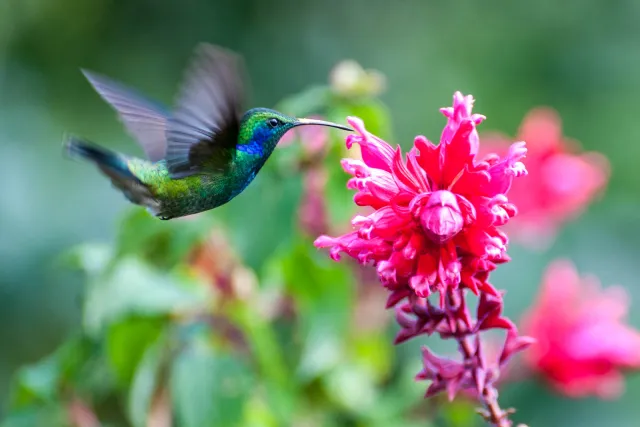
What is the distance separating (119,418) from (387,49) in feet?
9.56

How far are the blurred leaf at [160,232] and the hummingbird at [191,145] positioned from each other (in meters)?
0.26

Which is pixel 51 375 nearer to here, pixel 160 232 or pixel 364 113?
pixel 160 232

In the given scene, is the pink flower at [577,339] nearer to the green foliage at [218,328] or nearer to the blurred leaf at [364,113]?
the green foliage at [218,328]

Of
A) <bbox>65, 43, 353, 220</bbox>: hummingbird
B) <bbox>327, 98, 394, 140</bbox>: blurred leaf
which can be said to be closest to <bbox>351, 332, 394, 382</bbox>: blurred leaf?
<bbox>327, 98, 394, 140</bbox>: blurred leaf

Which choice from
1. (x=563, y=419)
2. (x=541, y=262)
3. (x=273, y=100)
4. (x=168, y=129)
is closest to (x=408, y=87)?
(x=273, y=100)

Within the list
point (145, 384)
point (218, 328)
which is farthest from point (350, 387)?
point (145, 384)

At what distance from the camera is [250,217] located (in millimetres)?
1778

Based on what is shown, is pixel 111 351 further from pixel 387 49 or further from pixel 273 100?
pixel 387 49

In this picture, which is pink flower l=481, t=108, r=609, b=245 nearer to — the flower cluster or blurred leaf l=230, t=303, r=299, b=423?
blurred leaf l=230, t=303, r=299, b=423

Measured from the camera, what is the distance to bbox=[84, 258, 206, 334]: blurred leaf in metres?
1.78

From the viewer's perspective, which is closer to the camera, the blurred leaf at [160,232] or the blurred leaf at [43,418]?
the blurred leaf at [160,232]

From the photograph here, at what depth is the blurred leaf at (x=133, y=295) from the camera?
1781 millimetres

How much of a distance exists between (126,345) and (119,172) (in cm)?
54

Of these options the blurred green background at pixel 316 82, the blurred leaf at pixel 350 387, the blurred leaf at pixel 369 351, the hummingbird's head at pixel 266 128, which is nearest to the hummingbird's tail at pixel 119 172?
the hummingbird's head at pixel 266 128
